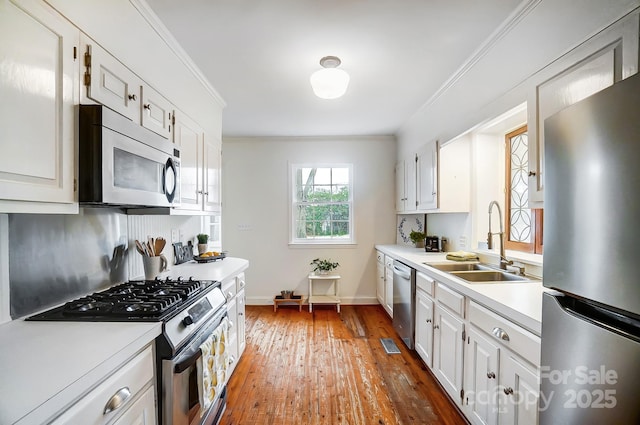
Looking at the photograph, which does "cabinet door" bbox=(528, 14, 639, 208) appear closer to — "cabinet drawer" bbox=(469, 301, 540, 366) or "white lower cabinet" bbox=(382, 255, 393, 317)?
"cabinet drawer" bbox=(469, 301, 540, 366)

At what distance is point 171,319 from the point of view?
50.3 inches

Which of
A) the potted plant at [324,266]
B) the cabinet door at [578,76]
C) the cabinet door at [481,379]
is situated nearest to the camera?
the cabinet door at [578,76]

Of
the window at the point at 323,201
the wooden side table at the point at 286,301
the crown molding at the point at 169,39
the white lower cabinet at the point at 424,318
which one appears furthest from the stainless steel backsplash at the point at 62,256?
the window at the point at 323,201

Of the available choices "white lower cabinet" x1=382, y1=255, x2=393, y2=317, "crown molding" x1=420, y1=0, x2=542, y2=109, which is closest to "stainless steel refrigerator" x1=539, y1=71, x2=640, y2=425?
"crown molding" x1=420, y1=0, x2=542, y2=109

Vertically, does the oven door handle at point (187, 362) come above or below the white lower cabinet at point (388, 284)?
above

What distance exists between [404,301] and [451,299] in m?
0.96

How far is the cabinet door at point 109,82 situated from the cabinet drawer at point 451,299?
7.12ft

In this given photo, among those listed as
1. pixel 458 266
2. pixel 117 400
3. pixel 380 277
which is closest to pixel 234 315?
pixel 117 400

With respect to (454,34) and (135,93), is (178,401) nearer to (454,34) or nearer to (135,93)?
(135,93)

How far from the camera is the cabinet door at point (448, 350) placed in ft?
6.15

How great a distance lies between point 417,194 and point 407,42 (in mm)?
1820

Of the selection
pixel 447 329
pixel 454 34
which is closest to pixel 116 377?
pixel 447 329

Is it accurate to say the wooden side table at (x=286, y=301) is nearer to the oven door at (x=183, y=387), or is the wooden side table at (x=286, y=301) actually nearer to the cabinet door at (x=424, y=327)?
the cabinet door at (x=424, y=327)

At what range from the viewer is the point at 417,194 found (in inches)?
136
